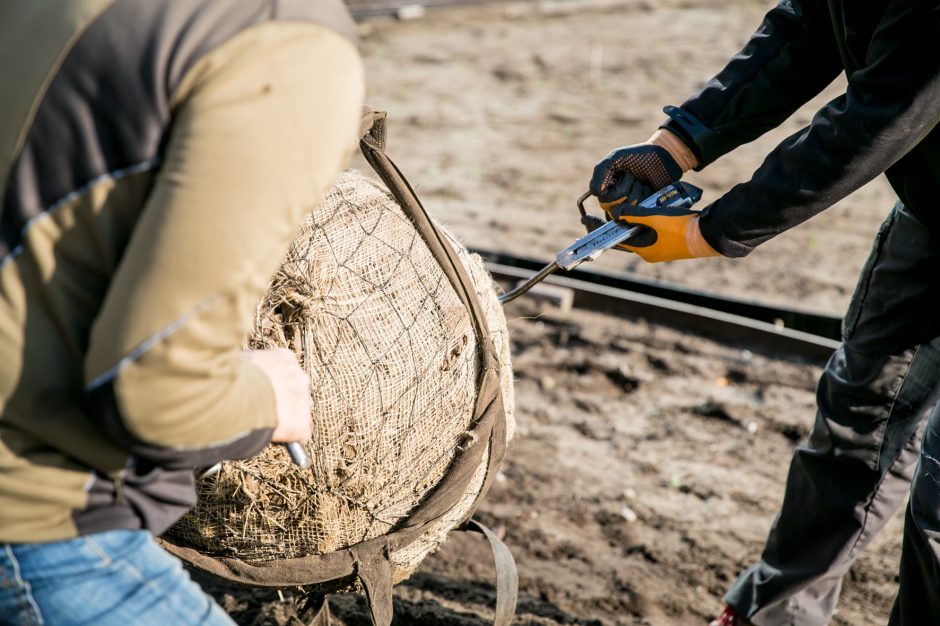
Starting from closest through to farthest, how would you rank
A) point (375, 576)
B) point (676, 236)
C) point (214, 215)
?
1. point (214, 215)
2. point (375, 576)
3. point (676, 236)

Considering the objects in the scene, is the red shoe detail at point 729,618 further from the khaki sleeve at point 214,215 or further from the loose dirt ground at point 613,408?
the khaki sleeve at point 214,215

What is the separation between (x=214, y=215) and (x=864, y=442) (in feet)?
7.60

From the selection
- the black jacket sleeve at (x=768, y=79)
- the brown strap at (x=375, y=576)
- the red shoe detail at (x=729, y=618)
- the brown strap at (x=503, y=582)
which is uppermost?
the black jacket sleeve at (x=768, y=79)

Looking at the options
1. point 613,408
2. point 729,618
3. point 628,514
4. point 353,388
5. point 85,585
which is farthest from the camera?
point 613,408

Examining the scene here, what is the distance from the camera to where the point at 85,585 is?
1.43 m

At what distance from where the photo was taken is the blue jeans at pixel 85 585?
1.42 meters

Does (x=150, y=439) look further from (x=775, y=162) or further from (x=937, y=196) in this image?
(x=937, y=196)

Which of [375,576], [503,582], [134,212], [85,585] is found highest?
[134,212]

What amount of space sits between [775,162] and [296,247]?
1320 mm

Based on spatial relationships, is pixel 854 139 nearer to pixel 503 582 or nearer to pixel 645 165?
pixel 645 165

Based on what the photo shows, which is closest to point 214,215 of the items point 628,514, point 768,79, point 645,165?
point 645,165

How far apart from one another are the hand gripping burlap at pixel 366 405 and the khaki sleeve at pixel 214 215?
26.7 inches

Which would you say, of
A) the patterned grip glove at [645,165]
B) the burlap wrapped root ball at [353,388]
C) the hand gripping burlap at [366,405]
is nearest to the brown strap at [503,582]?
the hand gripping burlap at [366,405]

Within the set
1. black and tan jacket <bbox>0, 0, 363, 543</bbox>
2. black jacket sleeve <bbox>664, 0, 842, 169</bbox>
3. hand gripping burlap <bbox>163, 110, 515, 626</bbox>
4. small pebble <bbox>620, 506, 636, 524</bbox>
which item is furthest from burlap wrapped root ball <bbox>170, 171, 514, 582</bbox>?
small pebble <bbox>620, 506, 636, 524</bbox>
